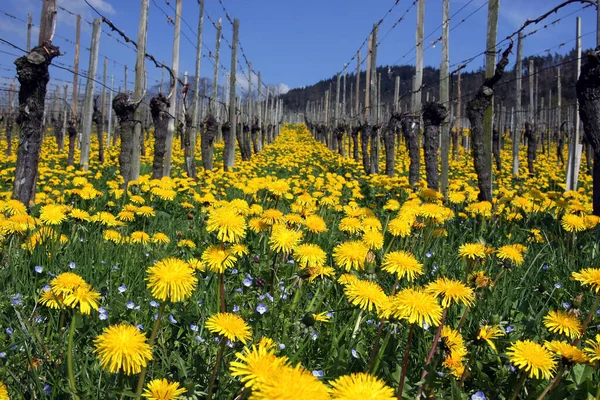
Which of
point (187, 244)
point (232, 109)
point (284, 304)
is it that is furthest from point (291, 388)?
point (232, 109)

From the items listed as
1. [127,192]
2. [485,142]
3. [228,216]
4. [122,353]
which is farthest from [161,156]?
[122,353]

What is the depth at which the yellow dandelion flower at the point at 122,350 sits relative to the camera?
928 mm

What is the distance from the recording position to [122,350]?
936 mm

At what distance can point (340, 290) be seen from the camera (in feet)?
8.32

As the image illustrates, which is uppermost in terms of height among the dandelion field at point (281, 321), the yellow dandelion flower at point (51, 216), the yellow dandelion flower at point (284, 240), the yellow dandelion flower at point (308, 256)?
the yellow dandelion flower at point (51, 216)

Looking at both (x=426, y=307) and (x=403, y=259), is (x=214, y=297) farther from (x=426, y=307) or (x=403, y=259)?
(x=426, y=307)

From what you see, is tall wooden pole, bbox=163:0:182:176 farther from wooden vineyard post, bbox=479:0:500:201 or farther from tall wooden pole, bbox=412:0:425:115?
wooden vineyard post, bbox=479:0:500:201

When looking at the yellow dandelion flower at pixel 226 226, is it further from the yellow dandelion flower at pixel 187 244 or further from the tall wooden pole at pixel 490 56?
the tall wooden pole at pixel 490 56

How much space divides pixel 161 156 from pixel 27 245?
7.10 m

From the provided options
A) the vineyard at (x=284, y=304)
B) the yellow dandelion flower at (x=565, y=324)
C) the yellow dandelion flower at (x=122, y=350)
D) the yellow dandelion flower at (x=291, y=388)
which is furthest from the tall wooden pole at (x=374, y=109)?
the yellow dandelion flower at (x=291, y=388)

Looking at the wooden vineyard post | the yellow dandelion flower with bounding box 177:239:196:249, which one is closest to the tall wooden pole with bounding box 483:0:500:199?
the wooden vineyard post

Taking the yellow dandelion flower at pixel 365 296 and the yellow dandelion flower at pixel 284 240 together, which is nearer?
the yellow dandelion flower at pixel 365 296

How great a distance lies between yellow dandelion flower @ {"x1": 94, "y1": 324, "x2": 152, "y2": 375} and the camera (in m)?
0.93

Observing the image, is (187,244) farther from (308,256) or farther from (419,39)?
(419,39)
